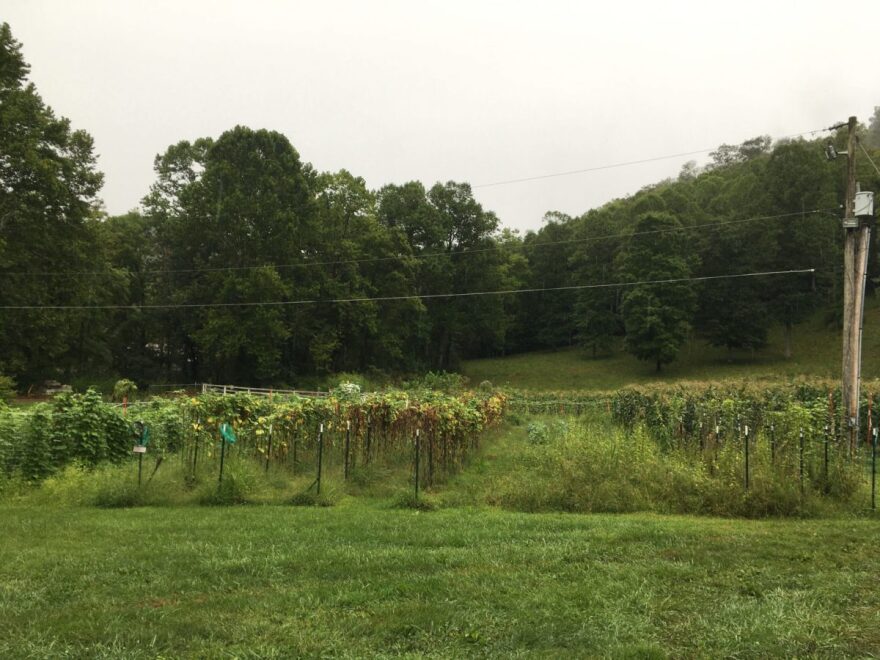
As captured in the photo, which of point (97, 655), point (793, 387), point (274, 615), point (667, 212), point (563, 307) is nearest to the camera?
point (97, 655)

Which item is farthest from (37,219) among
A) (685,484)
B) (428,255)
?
(685,484)

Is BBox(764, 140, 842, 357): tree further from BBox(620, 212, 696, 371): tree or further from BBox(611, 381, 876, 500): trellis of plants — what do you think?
BBox(611, 381, 876, 500): trellis of plants

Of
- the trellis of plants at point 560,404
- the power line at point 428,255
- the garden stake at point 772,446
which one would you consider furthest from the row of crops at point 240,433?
the power line at point 428,255

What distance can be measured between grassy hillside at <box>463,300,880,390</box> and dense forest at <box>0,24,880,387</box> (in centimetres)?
137

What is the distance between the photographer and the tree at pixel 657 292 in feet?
134

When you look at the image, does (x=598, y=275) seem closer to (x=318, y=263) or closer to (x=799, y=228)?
(x=799, y=228)

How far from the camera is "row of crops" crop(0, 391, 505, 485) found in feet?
32.5

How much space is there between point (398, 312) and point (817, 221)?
97.4ft

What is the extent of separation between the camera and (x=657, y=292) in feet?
140

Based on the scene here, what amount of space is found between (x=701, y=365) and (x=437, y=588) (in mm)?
41479

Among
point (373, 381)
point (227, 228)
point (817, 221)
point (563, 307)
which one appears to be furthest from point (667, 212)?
point (227, 228)

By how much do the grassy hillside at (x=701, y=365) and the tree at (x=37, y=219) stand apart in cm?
2720

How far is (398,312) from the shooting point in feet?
141

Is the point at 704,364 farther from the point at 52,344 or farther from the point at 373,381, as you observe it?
the point at 52,344
